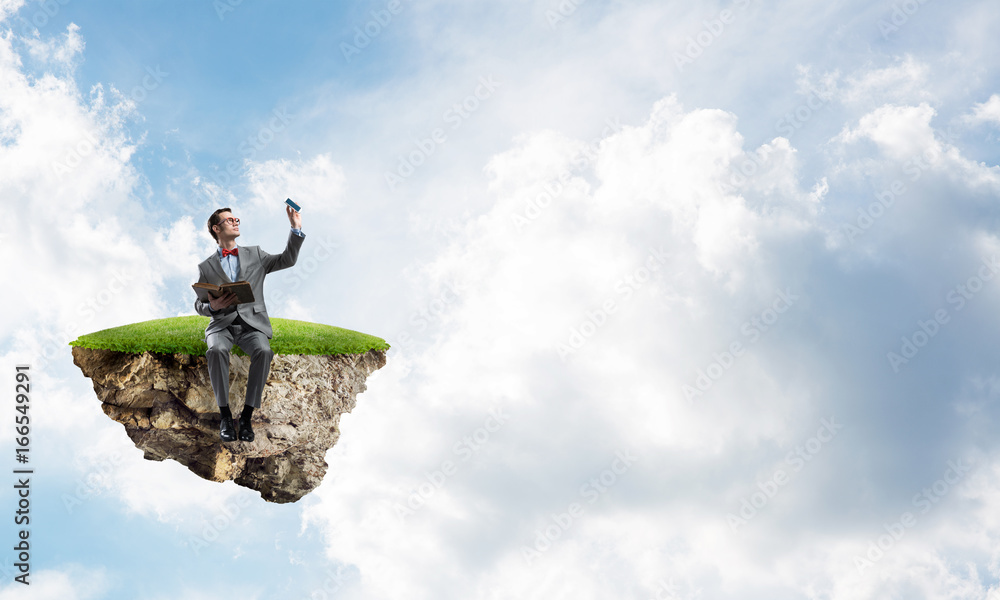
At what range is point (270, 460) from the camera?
9414 mm

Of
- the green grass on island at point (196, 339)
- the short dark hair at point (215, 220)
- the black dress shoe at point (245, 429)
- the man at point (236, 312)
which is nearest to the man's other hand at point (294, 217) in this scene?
the man at point (236, 312)

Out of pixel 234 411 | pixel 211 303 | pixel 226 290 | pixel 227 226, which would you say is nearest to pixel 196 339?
pixel 211 303

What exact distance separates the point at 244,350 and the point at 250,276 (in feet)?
2.93

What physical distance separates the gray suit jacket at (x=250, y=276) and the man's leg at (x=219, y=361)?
0.42ft

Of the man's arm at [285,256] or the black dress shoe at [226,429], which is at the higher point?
the man's arm at [285,256]

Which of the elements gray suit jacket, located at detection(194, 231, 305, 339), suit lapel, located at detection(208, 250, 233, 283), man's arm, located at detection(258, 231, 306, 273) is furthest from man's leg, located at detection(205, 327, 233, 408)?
man's arm, located at detection(258, 231, 306, 273)

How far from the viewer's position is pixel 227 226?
8383 millimetres

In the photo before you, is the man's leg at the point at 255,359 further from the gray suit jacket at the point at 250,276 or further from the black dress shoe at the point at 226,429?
the black dress shoe at the point at 226,429

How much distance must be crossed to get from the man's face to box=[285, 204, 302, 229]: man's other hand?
0.67 metres

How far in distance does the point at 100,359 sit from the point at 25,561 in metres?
2.37

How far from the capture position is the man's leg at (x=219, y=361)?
26.2ft

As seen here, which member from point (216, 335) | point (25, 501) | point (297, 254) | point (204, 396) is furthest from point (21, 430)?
point (297, 254)

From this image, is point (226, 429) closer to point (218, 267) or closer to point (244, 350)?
point (244, 350)

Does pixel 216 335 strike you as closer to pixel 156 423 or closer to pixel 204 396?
pixel 204 396
